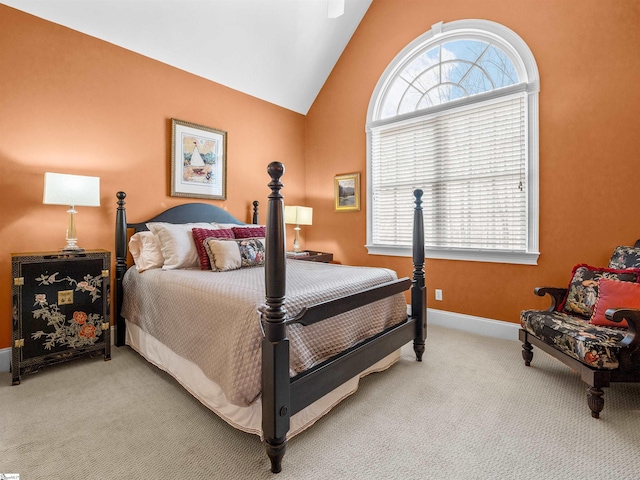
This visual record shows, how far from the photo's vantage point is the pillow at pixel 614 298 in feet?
6.69

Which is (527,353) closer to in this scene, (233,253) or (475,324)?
(475,324)

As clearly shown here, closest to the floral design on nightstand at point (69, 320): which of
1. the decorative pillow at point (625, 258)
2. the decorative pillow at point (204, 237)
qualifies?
the decorative pillow at point (204, 237)

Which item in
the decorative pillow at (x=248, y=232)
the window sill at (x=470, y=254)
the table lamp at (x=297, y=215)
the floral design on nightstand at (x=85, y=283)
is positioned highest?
the table lamp at (x=297, y=215)

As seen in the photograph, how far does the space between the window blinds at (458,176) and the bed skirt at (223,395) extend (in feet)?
5.27

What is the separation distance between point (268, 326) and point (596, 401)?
1893 mm

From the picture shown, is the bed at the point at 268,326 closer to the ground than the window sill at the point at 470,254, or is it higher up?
closer to the ground

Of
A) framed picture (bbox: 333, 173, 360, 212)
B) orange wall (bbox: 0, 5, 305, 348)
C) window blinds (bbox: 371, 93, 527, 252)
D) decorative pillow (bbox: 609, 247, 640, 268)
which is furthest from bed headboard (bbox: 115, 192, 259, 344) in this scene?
decorative pillow (bbox: 609, 247, 640, 268)

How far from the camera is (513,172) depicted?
3.11 m

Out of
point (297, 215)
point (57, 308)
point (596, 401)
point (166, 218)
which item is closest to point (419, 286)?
point (596, 401)

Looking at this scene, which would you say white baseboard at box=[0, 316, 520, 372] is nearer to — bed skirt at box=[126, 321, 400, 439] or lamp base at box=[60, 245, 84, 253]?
lamp base at box=[60, 245, 84, 253]

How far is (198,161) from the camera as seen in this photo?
11.9 ft

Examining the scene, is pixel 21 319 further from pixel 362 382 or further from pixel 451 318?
pixel 451 318

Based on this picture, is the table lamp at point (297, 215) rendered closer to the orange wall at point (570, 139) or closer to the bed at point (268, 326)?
the bed at point (268, 326)

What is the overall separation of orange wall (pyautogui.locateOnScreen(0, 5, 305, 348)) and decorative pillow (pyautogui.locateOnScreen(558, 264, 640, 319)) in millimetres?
3479
